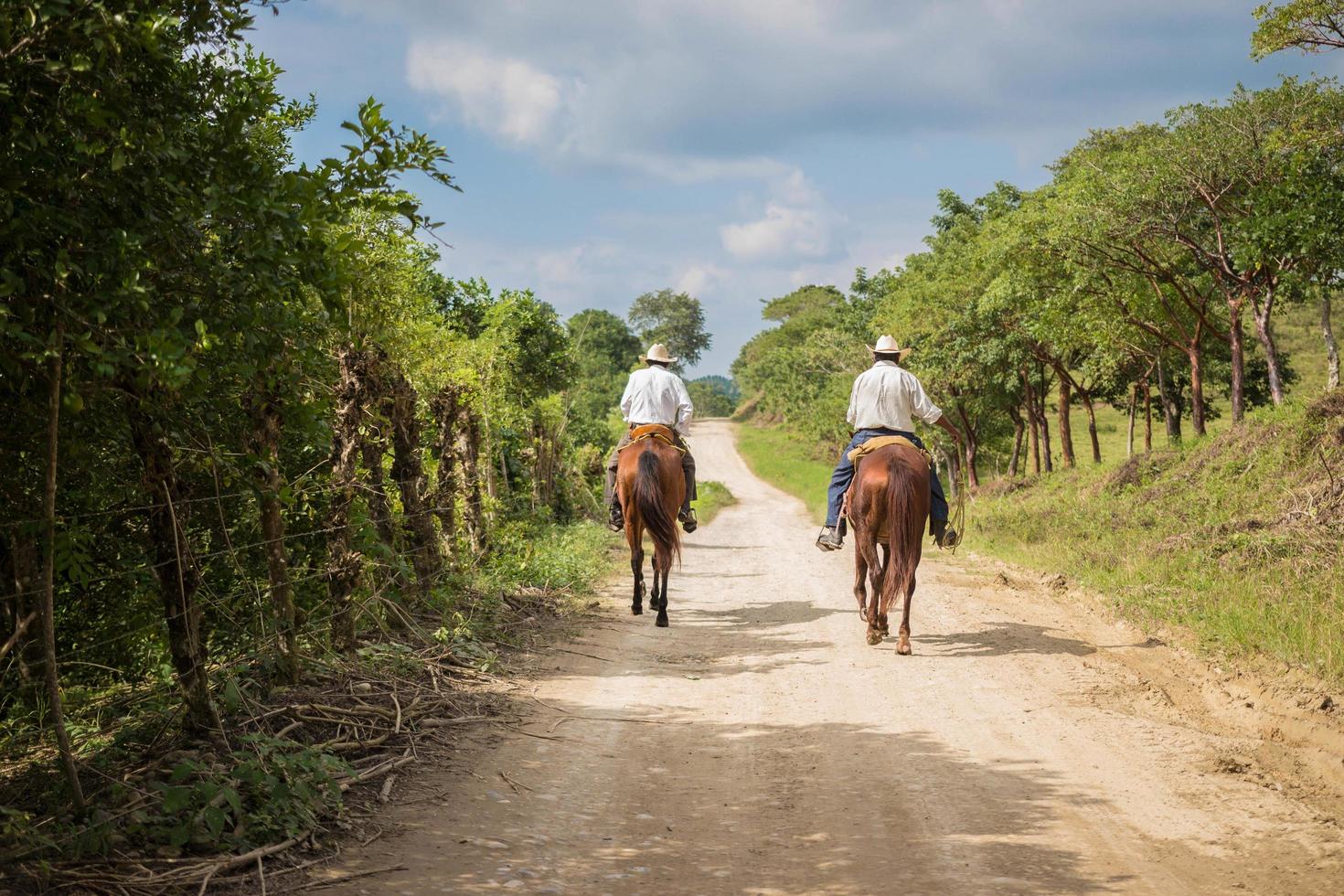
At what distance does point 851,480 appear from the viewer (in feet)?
32.6

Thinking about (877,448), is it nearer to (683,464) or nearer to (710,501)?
(683,464)

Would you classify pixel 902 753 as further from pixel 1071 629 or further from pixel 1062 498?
pixel 1062 498

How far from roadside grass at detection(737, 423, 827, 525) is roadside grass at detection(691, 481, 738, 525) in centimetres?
312

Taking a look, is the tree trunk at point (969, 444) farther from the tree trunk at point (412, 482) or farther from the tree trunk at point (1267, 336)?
the tree trunk at point (412, 482)

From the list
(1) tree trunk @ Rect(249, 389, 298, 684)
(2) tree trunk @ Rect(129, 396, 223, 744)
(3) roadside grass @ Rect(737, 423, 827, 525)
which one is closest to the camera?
(2) tree trunk @ Rect(129, 396, 223, 744)

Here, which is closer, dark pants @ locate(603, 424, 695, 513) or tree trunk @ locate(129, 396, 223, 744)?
tree trunk @ locate(129, 396, 223, 744)

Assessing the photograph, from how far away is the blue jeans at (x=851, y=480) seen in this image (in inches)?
376

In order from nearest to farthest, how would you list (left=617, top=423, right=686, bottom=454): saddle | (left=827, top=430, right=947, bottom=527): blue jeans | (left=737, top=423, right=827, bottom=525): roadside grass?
(left=827, top=430, right=947, bottom=527): blue jeans → (left=617, top=423, right=686, bottom=454): saddle → (left=737, top=423, right=827, bottom=525): roadside grass

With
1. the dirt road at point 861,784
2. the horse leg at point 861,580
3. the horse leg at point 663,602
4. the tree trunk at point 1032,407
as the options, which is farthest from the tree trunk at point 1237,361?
the horse leg at point 663,602

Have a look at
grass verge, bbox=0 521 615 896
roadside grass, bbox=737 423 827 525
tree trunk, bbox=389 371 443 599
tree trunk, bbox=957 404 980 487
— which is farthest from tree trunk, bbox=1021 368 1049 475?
grass verge, bbox=0 521 615 896

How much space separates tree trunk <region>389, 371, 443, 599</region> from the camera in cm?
890

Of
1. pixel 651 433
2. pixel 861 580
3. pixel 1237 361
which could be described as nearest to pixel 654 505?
pixel 651 433

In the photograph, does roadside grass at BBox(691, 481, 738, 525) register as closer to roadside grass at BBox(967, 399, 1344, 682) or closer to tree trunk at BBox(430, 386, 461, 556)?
roadside grass at BBox(967, 399, 1344, 682)

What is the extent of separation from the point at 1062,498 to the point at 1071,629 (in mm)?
14252
